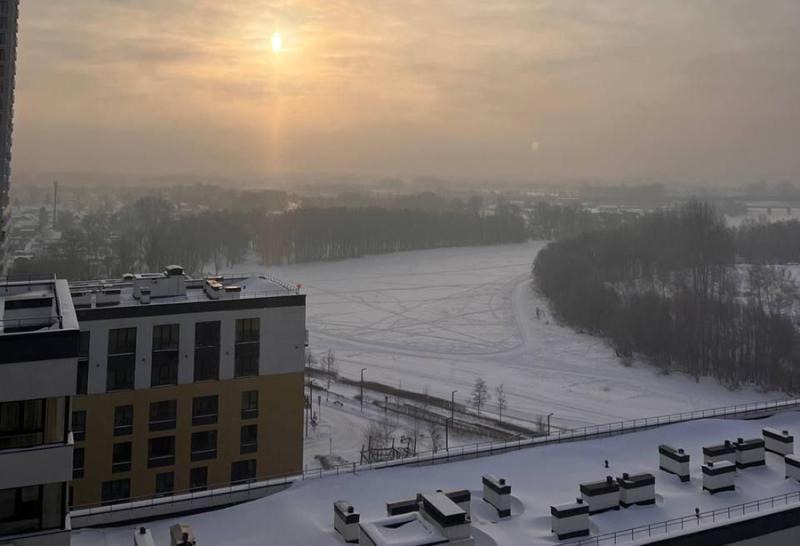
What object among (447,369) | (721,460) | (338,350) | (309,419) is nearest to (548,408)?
(447,369)

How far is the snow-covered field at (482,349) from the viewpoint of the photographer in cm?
2125

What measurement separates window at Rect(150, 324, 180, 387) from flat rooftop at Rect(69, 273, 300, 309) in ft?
1.78

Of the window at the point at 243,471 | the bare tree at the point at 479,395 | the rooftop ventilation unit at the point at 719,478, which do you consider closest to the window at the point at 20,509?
the rooftop ventilation unit at the point at 719,478

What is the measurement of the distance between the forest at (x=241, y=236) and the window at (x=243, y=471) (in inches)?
1071

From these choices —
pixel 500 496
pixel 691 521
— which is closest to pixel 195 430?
pixel 500 496

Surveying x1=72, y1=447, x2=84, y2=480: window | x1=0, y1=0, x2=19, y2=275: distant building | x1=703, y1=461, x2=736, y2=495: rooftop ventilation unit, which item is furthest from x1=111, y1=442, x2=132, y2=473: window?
x1=0, y1=0, x2=19, y2=275: distant building

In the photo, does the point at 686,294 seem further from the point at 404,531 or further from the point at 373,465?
the point at 404,531

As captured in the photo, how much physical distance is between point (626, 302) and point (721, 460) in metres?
25.0

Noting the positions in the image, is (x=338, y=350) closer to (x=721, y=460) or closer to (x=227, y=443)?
(x=227, y=443)

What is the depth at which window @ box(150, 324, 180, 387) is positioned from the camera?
36.5ft

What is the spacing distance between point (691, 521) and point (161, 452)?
8.40m

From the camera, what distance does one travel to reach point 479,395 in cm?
2025

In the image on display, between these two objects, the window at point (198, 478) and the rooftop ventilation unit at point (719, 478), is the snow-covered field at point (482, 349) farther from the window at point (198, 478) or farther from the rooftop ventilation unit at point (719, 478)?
the rooftop ventilation unit at point (719, 478)

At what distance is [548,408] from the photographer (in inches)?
795
